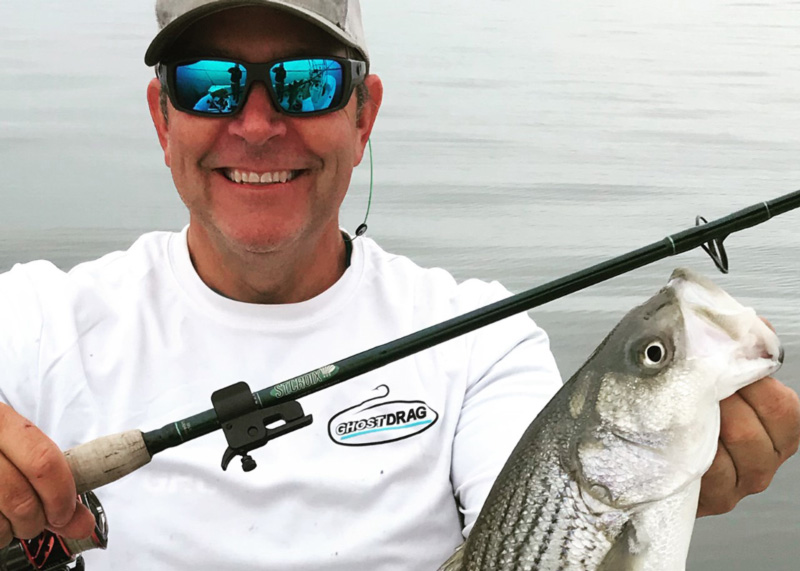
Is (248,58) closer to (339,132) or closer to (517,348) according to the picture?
(339,132)

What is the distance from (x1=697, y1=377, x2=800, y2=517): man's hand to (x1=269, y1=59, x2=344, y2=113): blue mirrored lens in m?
1.17

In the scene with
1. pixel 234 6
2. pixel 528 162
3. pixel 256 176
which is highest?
pixel 234 6

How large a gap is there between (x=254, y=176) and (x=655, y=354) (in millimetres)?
1134

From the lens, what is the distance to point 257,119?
7.40 ft

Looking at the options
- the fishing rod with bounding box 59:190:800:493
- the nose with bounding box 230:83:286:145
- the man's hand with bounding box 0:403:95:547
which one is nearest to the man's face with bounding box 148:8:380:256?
the nose with bounding box 230:83:286:145

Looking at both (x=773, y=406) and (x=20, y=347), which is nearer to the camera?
(x=773, y=406)

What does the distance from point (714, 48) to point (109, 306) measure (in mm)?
14650

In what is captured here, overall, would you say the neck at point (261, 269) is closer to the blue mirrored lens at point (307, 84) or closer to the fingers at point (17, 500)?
the blue mirrored lens at point (307, 84)

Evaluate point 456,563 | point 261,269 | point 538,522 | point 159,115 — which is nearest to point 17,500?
point 456,563

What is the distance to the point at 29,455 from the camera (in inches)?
61.8

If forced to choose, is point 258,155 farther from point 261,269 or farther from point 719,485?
point 719,485

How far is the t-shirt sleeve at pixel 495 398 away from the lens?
86.4 inches

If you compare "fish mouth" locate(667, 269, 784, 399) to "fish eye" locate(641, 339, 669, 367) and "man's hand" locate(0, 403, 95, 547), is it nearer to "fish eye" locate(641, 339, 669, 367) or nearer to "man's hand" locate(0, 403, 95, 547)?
"fish eye" locate(641, 339, 669, 367)

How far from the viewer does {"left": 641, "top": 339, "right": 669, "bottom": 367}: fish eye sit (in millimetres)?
1542
